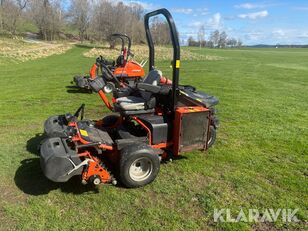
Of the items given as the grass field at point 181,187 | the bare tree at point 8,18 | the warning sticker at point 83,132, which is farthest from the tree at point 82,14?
the warning sticker at point 83,132

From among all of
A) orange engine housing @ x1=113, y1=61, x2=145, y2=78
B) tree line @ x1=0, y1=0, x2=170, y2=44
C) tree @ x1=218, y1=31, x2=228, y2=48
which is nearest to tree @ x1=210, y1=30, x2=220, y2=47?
tree @ x1=218, y1=31, x2=228, y2=48

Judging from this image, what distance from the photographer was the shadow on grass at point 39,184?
412cm

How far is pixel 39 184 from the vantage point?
4250mm

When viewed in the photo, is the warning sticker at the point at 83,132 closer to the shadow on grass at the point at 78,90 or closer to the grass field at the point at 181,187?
the grass field at the point at 181,187

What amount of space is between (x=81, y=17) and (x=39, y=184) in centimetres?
5493

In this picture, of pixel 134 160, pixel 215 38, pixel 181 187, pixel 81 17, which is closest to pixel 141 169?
pixel 134 160

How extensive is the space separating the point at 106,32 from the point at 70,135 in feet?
149

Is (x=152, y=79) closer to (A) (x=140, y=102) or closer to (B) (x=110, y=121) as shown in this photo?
(A) (x=140, y=102)

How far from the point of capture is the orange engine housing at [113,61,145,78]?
10.9 meters

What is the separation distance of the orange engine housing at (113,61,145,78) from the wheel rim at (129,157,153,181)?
685 cm

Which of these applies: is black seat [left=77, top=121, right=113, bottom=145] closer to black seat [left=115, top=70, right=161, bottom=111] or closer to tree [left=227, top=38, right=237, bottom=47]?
black seat [left=115, top=70, right=161, bottom=111]

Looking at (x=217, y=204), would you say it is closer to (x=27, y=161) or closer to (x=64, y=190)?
(x=64, y=190)

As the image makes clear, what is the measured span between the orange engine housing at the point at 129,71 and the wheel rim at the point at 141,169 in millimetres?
6852

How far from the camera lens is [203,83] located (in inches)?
521
